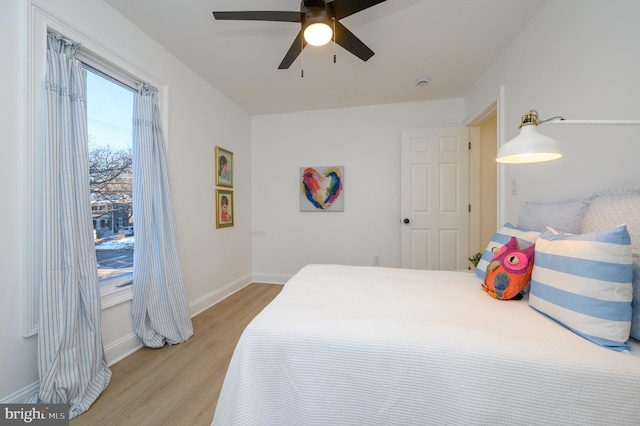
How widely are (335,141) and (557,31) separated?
239 centimetres

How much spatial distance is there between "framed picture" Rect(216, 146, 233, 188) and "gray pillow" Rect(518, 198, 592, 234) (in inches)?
118

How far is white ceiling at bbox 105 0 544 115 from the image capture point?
5.82 ft

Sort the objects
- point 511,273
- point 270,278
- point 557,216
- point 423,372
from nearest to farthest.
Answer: point 423,372 → point 511,273 → point 557,216 → point 270,278

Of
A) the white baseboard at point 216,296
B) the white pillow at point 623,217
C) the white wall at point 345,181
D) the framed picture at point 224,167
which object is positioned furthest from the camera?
the white wall at point 345,181

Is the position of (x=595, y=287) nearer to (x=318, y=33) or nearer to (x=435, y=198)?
(x=318, y=33)

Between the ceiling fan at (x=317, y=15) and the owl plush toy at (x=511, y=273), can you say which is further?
the ceiling fan at (x=317, y=15)

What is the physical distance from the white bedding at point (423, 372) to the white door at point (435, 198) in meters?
2.11

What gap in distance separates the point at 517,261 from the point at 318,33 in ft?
5.56

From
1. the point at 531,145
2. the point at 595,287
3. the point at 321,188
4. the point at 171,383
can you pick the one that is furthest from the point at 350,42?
the point at 171,383

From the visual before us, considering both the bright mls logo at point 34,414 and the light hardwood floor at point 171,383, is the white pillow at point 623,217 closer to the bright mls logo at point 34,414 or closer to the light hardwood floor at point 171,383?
the light hardwood floor at point 171,383

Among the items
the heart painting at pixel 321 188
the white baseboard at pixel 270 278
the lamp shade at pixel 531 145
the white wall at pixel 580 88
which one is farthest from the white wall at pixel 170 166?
the white wall at pixel 580 88

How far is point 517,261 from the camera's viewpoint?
4.17 ft

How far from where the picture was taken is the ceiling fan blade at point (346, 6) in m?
1.38

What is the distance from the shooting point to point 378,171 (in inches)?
138
